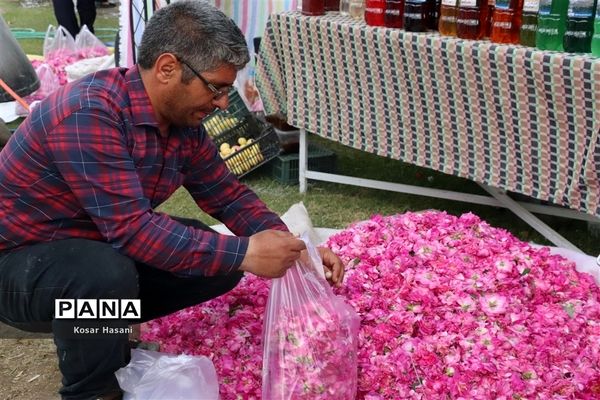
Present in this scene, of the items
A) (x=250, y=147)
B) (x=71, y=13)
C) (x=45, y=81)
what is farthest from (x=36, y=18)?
(x=250, y=147)

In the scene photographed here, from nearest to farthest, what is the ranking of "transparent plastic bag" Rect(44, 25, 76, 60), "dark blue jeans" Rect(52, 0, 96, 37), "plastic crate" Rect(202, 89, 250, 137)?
"plastic crate" Rect(202, 89, 250, 137) → "transparent plastic bag" Rect(44, 25, 76, 60) → "dark blue jeans" Rect(52, 0, 96, 37)

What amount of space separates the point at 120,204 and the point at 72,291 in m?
0.31

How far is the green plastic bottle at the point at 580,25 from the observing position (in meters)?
3.14

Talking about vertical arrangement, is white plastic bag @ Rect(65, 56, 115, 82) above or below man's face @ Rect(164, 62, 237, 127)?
below

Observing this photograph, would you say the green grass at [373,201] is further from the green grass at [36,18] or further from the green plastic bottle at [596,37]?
the green grass at [36,18]

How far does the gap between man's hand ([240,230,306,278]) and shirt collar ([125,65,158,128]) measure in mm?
465

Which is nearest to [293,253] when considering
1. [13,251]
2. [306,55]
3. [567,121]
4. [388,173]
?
[13,251]

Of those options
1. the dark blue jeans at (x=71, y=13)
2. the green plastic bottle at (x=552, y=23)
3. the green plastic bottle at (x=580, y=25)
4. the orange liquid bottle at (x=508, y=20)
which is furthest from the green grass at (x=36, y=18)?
the green plastic bottle at (x=580, y=25)

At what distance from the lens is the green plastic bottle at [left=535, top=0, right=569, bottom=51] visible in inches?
127

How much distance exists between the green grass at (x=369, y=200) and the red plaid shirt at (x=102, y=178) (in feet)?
6.96

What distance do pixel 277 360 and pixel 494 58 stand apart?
6.06 ft

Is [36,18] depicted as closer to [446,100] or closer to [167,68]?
[446,100]

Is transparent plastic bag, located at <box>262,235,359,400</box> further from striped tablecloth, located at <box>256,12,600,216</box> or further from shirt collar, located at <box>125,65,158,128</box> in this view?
striped tablecloth, located at <box>256,12,600,216</box>

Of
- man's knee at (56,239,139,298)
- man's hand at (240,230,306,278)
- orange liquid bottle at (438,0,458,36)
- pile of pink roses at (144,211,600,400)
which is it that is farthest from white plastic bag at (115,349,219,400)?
orange liquid bottle at (438,0,458,36)
